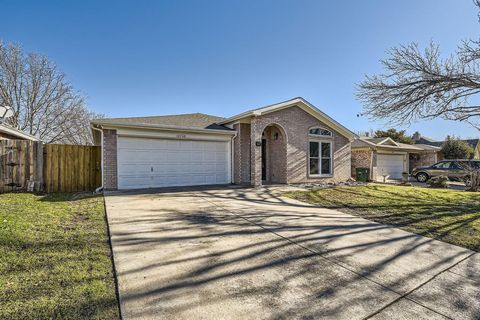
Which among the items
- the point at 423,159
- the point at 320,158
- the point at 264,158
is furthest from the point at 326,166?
the point at 423,159

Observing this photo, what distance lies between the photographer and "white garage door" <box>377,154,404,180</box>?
65.6ft

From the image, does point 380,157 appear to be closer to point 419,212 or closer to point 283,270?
point 419,212

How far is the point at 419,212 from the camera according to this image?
286 inches

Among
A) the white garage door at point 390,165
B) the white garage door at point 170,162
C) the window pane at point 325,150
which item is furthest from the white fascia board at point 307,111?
the white garage door at point 390,165

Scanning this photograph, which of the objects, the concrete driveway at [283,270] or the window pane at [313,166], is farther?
the window pane at [313,166]

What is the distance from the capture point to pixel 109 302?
8.23 ft

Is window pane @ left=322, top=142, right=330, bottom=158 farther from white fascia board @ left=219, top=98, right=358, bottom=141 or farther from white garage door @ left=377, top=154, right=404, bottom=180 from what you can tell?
white garage door @ left=377, top=154, right=404, bottom=180

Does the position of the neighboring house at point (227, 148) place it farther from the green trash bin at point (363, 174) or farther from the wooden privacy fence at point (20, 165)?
the green trash bin at point (363, 174)

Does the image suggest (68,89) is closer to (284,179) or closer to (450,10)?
(284,179)

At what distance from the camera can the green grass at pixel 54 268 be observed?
2.36 m

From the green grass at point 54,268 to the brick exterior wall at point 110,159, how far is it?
410 cm

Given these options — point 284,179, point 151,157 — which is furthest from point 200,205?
point 284,179

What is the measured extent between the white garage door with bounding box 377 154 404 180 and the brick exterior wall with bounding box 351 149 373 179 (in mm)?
1869

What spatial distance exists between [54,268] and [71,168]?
8.27 meters
